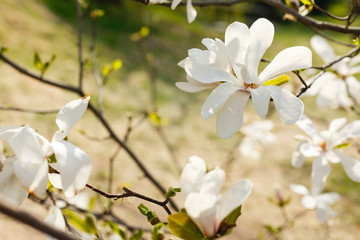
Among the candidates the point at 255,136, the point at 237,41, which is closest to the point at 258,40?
the point at 237,41

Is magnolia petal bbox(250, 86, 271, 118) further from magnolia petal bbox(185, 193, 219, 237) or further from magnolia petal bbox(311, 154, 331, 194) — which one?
magnolia petal bbox(311, 154, 331, 194)

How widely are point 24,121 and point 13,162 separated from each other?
2.15m

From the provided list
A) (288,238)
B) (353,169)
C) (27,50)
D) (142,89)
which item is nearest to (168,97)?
(142,89)

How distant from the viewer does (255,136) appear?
122cm

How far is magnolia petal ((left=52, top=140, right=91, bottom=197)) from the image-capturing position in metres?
0.31

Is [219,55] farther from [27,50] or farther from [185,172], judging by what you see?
[27,50]

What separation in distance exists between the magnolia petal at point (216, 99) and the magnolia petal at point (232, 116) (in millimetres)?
15

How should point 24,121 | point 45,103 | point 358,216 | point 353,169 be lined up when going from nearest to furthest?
point 353,169 → point 358,216 → point 24,121 → point 45,103

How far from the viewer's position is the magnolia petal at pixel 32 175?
304mm

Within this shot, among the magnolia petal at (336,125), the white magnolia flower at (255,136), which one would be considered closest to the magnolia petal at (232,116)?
the magnolia petal at (336,125)

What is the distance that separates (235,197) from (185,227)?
0.06m

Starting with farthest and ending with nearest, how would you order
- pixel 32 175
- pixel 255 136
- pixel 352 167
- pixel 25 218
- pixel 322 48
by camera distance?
pixel 255 136 → pixel 322 48 → pixel 352 167 → pixel 32 175 → pixel 25 218

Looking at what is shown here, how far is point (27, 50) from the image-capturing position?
3266 millimetres

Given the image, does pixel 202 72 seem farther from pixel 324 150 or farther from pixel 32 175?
pixel 324 150
